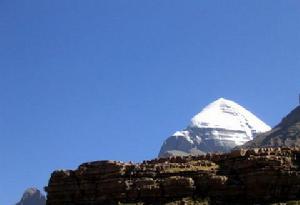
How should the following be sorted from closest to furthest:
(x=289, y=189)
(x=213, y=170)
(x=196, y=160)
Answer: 1. (x=289, y=189)
2. (x=213, y=170)
3. (x=196, y=160)

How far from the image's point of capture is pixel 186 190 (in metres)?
103

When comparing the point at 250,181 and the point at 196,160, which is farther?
the point at 196,160

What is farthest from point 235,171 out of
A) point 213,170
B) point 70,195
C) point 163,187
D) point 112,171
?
point 70,195

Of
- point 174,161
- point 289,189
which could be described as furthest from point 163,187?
point 289,189

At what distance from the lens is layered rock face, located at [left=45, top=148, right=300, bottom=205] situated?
325ft

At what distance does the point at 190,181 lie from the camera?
103m

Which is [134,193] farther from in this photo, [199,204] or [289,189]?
[289,189]

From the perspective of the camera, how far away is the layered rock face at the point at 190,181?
99125mm

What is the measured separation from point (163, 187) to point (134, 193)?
15.3ft

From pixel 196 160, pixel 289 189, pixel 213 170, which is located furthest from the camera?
pixel 196 160

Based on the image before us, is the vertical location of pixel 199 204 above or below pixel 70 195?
below

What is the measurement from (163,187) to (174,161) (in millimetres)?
10667

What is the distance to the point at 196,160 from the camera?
4392 inches

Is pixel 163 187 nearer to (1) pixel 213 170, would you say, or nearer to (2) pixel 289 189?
(1) pixel 213 170
